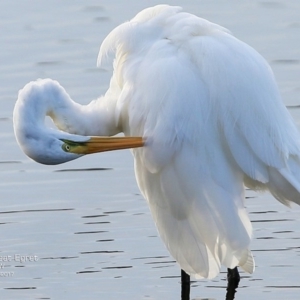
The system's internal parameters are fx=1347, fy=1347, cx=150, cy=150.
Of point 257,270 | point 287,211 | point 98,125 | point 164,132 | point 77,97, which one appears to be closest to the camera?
point 164,132

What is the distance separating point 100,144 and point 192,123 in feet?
2.36

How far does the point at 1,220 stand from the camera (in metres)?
11.9

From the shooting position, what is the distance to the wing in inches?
372

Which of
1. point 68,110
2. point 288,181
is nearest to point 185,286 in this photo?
point 288,181

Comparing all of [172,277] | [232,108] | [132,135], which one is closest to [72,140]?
[132,135]

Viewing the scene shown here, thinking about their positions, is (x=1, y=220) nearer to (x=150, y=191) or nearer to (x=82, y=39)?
(x=150, y=191)

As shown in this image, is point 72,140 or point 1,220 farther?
point 1,220

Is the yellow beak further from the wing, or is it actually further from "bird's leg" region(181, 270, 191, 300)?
"bird's leg" region(181, 270, 191, 300)

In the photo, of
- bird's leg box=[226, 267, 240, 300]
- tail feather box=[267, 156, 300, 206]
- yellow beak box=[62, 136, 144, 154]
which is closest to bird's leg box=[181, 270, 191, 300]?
bird's leg box=[226, 267, 240, 300]

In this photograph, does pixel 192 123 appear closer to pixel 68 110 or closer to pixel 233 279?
pixel 68 110

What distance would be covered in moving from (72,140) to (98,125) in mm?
611

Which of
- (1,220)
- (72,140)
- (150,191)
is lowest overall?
(1,220)

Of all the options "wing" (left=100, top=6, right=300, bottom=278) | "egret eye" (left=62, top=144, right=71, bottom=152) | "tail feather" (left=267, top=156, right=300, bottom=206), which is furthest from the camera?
"tail feather" (left=267, top=156, right=300, bottom=206)

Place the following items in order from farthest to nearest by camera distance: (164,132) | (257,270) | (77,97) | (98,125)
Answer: (77,97)
(257,270)
(98,125)
(164,132)
